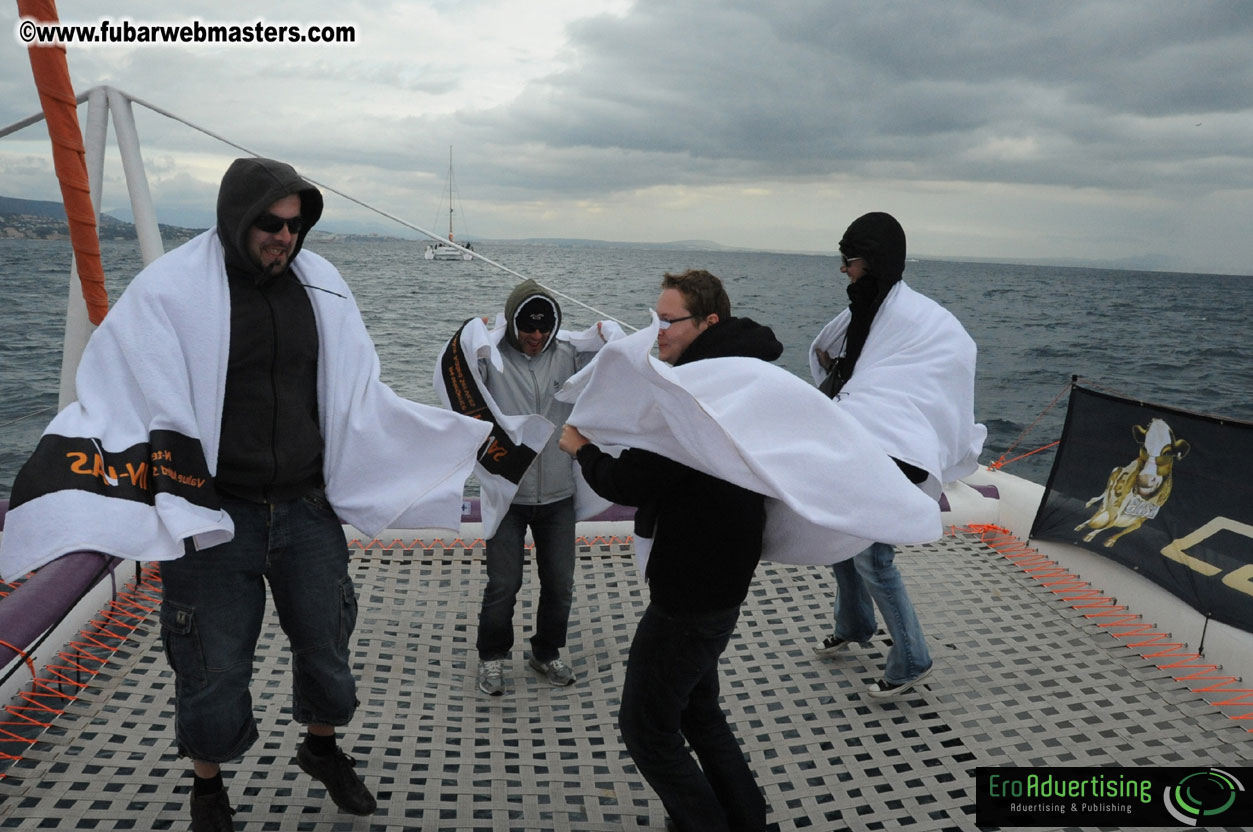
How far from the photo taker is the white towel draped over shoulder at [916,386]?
2.59 metres

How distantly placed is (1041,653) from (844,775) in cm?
131

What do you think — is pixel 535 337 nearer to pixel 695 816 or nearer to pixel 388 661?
pixel 388 661

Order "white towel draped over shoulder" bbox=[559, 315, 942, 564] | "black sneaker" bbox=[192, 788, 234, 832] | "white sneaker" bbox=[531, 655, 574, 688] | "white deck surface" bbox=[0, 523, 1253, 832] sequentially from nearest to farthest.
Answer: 1. "white towel draped over shoulder" bbox=[559, 315, 942, 564]
2. "black sneaker" bbox=[192, 788, 234, 832]
3. "white deck surface" bbox=[0, 523, 1253, 832]
4. "white sneaker" bbox=[531, 655, 574, 688]

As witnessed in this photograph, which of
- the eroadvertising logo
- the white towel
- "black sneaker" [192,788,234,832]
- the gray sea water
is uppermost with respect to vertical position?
the white towel

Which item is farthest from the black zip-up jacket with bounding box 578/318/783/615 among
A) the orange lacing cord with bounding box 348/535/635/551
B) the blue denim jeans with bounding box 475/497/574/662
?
the orange lacing cord with bounding box 348/535/635/551

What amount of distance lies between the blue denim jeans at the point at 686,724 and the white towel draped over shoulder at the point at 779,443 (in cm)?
44

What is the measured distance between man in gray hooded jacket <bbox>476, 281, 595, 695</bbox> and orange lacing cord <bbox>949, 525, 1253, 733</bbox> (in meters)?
2.45

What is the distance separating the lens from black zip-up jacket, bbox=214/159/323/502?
6.69 ft

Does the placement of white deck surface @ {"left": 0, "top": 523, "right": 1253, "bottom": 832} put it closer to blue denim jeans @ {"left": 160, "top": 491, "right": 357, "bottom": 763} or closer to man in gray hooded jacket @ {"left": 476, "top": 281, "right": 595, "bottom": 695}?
man in gray hooded jacket @ {"left": 476, "top": 281, "right": 595, "bottom": 695}

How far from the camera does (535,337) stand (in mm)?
3309

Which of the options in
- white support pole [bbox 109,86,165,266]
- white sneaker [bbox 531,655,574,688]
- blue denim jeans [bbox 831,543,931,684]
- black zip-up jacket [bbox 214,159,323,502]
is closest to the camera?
black zip-up jacket [bbox 214,159,323,502]

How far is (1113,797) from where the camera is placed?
9.05 feet

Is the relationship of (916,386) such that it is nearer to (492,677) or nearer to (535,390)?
(535,390)

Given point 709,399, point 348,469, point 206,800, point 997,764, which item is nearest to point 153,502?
point 348,469
